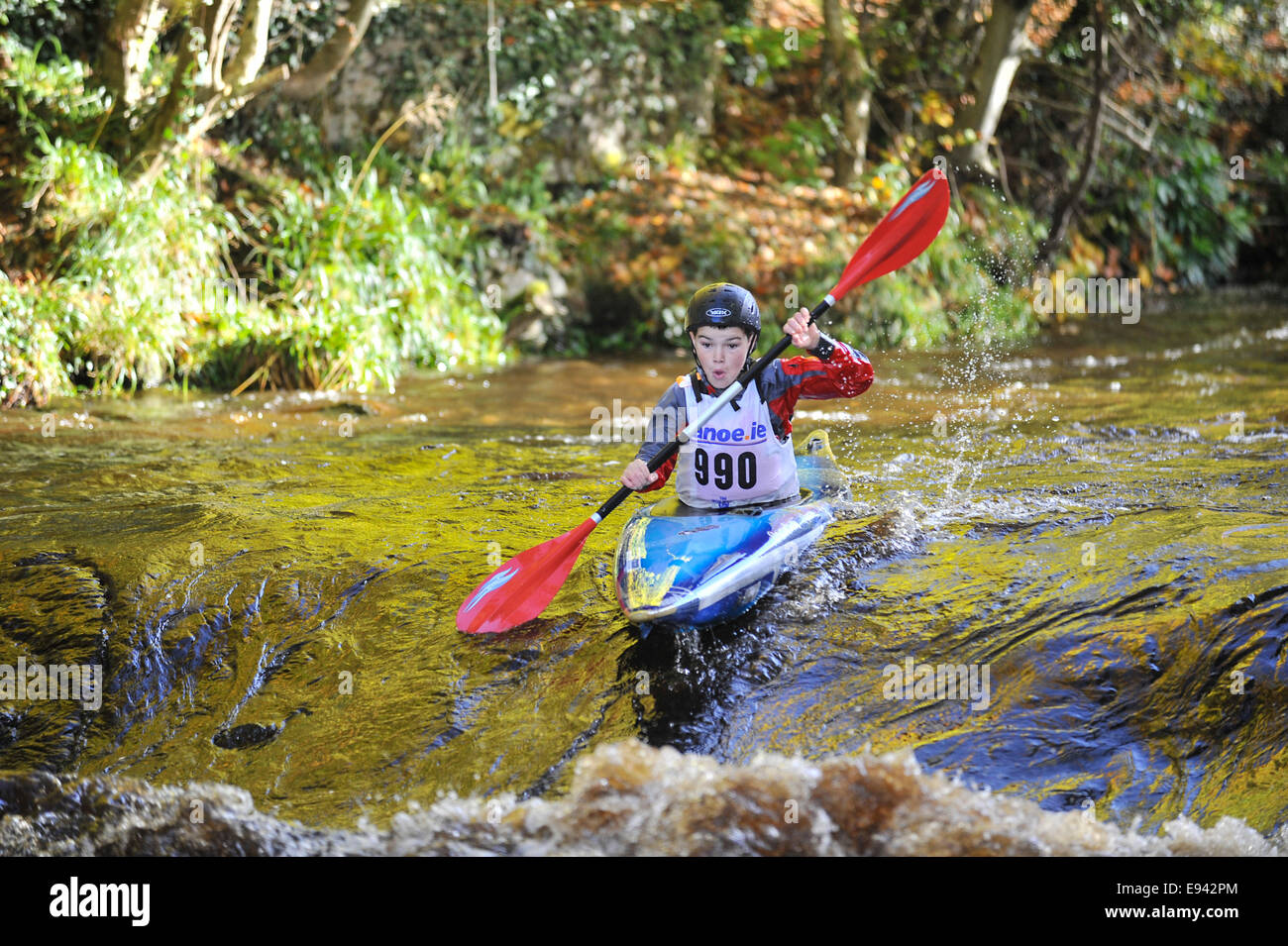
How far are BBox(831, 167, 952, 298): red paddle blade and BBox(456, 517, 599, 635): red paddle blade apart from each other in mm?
1362

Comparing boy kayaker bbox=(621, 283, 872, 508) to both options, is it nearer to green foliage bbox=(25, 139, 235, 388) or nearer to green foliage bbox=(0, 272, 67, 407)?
green foliage bbox=(0, 272, 67, 407)

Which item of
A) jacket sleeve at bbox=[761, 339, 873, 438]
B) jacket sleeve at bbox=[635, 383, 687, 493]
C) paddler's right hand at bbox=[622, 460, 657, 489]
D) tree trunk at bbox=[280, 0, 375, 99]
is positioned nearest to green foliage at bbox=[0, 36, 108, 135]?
tree trunk at bbox=[280, 0, 375, 99]

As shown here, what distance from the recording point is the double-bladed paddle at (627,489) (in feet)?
10.8

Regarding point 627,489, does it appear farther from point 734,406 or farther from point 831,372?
point 831,372

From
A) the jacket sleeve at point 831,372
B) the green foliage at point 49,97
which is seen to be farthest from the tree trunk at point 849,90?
the jacket sleeve at point 831,372

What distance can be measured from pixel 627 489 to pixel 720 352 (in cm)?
51

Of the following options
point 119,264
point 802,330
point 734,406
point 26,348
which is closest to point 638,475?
point 734,406

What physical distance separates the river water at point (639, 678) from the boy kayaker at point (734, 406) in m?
0.32

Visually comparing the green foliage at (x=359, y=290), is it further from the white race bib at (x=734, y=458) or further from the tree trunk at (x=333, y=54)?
the white race bib at (x=734, y=458)

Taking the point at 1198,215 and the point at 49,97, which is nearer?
the point at 49,97

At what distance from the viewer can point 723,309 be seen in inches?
138

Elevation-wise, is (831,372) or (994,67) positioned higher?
(994,67)
